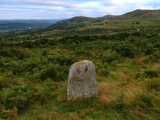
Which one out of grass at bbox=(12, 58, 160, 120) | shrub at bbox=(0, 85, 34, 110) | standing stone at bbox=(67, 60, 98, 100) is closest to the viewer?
grass at bbox=(12, 58, 160, 120)

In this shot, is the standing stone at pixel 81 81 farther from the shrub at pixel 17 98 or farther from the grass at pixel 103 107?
the shrub at pixel 17 98

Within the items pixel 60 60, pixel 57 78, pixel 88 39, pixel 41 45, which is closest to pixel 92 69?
pixel 57 78

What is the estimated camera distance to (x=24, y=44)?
23.2m

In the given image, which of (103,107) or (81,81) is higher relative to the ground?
(81,81)

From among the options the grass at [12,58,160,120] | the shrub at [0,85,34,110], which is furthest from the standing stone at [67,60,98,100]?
the shrub at [0,85,34,110]

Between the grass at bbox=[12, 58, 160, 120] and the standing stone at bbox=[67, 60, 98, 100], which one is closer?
the grass at bbox=[12, 58, 160, 120]

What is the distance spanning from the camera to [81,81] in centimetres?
658

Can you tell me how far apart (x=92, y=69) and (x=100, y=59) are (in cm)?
728

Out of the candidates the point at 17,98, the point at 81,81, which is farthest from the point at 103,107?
the point at 17,98

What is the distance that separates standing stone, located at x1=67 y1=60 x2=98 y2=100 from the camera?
21.5ft

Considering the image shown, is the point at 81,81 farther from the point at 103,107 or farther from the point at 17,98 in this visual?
the point at 17,98

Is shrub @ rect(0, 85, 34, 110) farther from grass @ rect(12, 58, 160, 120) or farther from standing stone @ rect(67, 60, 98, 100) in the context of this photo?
standing stone @ rect(67, 60, 98, 100)

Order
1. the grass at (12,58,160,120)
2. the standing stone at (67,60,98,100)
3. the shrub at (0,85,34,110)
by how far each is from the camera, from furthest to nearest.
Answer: the standing stone at (67,60,98,100) → the shrub at (0,85,34,110) → the grass at (12,58,160,120)

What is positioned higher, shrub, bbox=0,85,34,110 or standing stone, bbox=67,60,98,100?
standing stone, bbox=67,60,98,100
